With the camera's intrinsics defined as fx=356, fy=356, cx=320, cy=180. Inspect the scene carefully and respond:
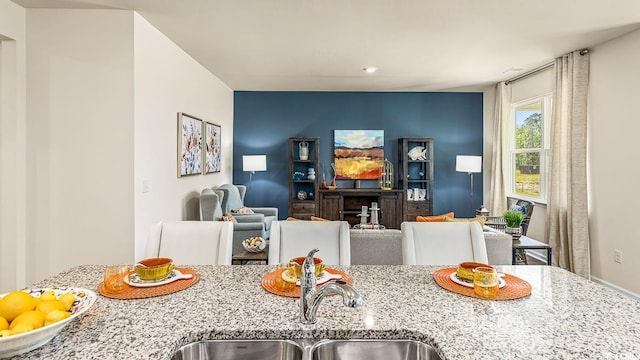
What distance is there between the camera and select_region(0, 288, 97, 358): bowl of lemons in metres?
0.84

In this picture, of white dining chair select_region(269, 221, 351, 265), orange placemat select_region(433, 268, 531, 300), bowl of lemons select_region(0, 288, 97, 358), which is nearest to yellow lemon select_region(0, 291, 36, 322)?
bowl of lemons select_region(0, 288, 97, 358)

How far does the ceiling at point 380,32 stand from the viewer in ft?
9.57

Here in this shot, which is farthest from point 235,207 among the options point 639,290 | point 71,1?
point 639,290

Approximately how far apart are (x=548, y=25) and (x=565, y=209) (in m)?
2.18

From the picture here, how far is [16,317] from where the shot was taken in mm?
913

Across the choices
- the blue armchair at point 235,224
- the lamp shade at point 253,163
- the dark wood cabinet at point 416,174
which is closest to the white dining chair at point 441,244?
the blue armchair at point 235,224

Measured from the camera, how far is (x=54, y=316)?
92 cm

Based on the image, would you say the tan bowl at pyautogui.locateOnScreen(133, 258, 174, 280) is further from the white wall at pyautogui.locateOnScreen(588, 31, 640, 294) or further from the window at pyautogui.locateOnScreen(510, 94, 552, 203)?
the window at pyautogui.locateOnScreen(510, 94, 552, 203)

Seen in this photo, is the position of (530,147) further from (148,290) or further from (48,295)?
(48,295)

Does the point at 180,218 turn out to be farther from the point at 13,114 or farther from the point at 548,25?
the point at 548,25

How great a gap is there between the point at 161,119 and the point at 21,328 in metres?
3.00

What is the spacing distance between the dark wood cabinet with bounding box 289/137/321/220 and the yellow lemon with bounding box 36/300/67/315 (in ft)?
16.7

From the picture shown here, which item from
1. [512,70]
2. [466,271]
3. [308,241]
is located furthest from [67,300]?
[512,70]

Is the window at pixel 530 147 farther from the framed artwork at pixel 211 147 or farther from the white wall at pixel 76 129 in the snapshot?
the white wall at pixel 76 129
